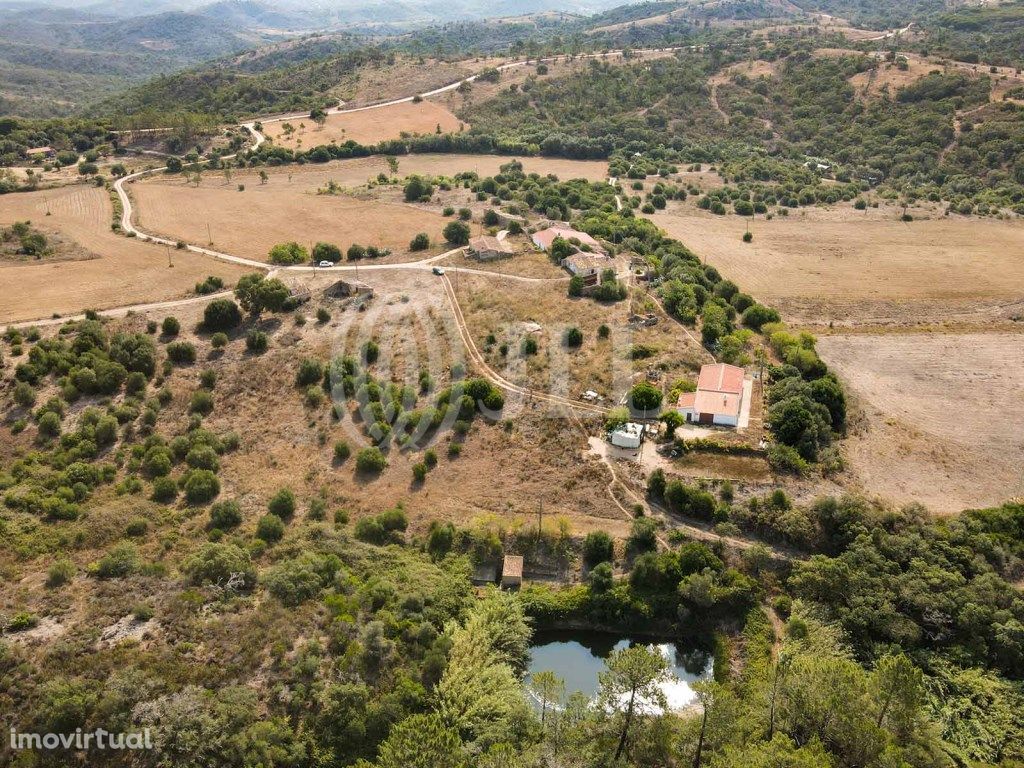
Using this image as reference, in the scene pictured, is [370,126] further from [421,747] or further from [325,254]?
[421,747]

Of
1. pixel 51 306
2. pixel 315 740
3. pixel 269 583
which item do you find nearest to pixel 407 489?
pixel 269 583

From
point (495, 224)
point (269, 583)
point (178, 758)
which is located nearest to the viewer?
point (178, 758)

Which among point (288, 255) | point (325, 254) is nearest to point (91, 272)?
point (288, 255)

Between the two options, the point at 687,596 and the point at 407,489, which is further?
the point at 407,489

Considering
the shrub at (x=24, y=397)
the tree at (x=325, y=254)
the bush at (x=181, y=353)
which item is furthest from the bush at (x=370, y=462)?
the tree at (x=325, y=254)

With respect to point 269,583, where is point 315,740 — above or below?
below

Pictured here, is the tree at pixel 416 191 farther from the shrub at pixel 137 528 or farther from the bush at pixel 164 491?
the shrub at pixel 137 528

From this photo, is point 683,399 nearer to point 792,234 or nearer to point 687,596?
point 687,596
